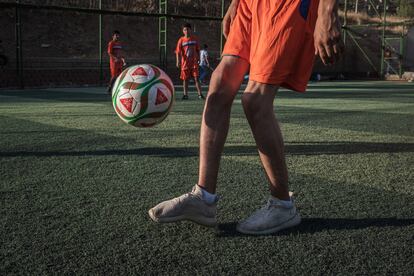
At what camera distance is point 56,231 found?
223cm

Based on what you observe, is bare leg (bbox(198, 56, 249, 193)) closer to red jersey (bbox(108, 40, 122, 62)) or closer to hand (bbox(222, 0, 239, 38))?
hand (bbox(222, 0, 239, 38))

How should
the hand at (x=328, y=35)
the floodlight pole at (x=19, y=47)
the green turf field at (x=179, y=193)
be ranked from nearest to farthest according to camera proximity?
the green turf field at (x=179, y=193) → the hand at (x=328, y=35) → the floodlight pole at (x=19, y=47)

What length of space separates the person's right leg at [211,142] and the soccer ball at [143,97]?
76 centimetres

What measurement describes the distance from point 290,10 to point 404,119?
19.2 feet

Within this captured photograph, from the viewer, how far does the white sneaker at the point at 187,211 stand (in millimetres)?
2268

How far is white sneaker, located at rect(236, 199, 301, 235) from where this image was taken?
7.34ft

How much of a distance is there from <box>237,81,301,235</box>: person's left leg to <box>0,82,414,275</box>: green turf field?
0.22 feet

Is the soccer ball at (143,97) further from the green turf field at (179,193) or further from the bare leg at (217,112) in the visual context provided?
the bare leg at (217,112)

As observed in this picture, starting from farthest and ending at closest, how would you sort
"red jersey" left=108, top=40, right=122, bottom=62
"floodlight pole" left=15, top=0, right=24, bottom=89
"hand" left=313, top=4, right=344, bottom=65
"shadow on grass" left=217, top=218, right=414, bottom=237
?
"floodlight pole" left=15, top=0, right=24, bottom=89, "red jersey" left=108, top=40, right=122, bottom=62, "shadow on grass" left=217, top=218, right=414, bottom=237, "hand" left=313, top=4, right=344, bottom=65

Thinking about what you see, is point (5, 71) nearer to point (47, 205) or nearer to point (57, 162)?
point (57, 162)

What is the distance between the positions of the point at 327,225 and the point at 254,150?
222cm

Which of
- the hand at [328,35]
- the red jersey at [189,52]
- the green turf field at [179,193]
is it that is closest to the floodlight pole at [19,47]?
the red jersey at [189,52]

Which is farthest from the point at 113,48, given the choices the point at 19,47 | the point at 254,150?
the point at 254,150

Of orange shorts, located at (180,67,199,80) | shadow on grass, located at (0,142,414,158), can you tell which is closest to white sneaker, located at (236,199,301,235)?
shadow on grass, located at (0,142,414,158)
